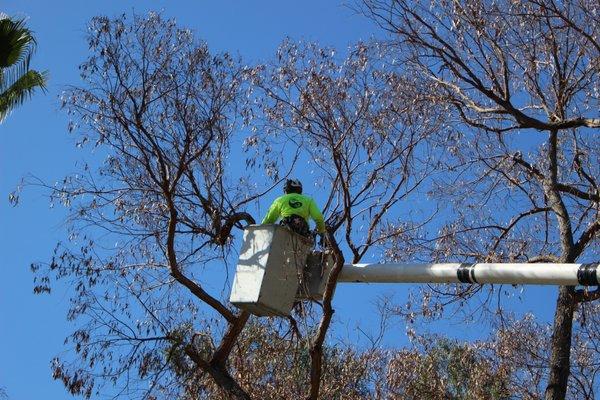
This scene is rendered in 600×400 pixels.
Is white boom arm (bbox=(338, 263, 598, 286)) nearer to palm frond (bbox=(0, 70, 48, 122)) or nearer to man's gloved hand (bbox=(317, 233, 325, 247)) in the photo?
man's gloved hand (bbox=(317, 233, 325, 247))

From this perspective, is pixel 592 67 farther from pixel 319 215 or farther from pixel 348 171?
pixel 319 215

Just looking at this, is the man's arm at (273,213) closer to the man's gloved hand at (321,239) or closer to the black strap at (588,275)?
the man's gloved hand at (321,239)

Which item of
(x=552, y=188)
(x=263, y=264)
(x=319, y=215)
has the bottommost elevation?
(x=263, y=264)

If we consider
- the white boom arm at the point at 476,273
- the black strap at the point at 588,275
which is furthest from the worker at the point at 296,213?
the black strap at the point at 588,275

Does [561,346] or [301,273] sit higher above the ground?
[561,346]

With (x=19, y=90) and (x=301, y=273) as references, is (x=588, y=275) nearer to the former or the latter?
(x=301, y=273)

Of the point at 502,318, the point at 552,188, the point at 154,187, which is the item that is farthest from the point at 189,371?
the point at 552,188

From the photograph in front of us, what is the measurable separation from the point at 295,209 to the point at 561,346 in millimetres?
4463

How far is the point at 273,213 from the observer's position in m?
10.5

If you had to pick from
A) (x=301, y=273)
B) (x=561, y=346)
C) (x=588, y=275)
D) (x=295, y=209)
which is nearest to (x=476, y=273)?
(x=588, y=275)

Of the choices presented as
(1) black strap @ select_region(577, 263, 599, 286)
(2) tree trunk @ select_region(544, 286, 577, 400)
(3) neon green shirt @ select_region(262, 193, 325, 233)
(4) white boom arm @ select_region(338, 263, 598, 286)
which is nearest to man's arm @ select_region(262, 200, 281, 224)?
(3) neon green shirt @ select_region(262, 193, 325, 233)

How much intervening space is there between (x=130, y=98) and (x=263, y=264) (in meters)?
3.39

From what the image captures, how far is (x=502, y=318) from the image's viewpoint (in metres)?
13.4

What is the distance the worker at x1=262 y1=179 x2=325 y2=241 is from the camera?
1026 cm
